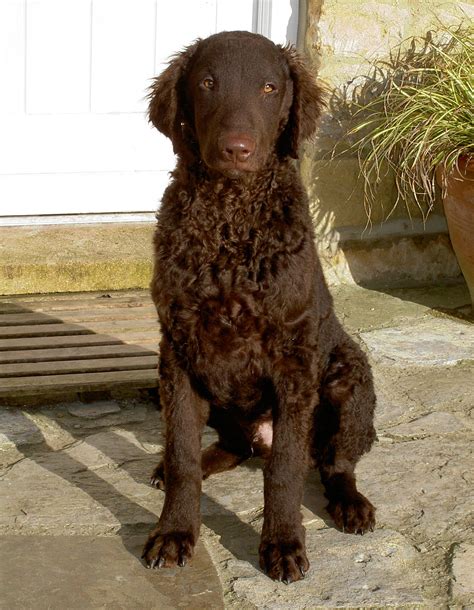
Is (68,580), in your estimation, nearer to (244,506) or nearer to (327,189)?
(244,506)

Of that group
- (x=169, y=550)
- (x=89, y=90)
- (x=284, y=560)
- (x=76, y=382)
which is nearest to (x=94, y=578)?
(x=169, y=550)

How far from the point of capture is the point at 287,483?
2967 millimetres

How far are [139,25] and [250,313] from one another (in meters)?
2.71

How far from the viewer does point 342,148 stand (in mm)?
5199

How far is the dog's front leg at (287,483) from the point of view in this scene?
2.89 meters

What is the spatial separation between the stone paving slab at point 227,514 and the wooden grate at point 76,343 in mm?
92

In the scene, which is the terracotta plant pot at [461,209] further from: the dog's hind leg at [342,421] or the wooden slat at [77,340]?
the dog's hind leg at [342,421]

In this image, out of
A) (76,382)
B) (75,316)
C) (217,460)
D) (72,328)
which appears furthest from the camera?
(75,316)

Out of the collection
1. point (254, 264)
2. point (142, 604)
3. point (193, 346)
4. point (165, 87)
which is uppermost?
point (165, 87)

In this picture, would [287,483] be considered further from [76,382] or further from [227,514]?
[76,382]

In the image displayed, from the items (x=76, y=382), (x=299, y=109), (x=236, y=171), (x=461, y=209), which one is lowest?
(x=76, y=382)

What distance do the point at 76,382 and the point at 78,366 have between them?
157 millimetres

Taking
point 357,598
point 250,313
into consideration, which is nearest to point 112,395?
point 250,313

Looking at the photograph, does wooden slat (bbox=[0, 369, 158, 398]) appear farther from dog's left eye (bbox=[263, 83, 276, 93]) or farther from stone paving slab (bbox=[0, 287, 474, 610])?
dog's left eye (bbox=[263, 83, 276, 93])
